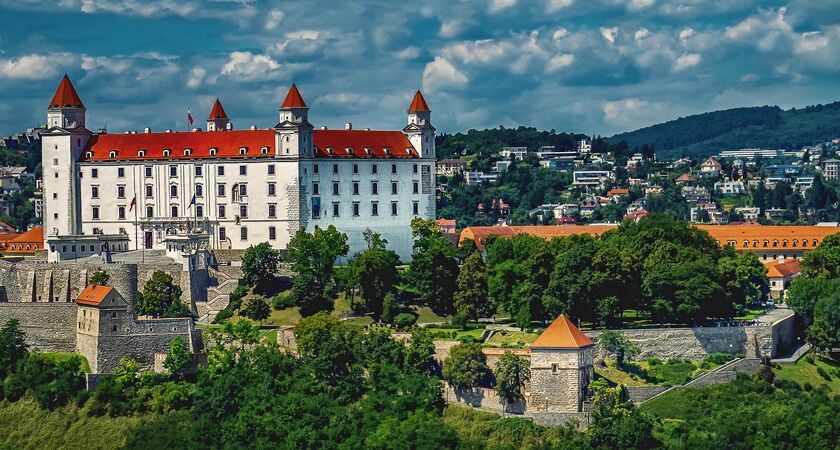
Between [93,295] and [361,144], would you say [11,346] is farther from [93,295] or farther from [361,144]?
[361,144]

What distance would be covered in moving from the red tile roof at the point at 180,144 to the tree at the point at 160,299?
10.8 meters

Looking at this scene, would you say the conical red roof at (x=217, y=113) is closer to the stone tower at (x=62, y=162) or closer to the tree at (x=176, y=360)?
the stone tower at (x=62, y=162)

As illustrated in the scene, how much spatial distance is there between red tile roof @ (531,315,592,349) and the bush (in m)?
10.7

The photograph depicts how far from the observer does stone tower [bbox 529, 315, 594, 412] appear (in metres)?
60.1

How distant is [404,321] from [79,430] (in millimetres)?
15458

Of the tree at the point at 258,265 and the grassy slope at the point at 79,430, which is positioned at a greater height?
the tree at the point at 258,265

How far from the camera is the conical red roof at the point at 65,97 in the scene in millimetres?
83062

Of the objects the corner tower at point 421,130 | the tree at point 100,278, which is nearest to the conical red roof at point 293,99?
the corner tower at point 421,130

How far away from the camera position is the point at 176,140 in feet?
276

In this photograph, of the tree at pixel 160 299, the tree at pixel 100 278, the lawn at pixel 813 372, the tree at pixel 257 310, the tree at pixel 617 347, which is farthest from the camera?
the tree at pixel 257 310

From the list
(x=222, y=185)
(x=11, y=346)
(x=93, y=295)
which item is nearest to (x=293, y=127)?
(x=222, y=185)

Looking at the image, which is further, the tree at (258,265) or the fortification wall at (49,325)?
the tree at (258,265)

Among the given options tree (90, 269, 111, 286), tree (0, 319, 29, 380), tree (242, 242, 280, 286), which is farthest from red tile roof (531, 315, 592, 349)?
tree (0, 319, 29, 380)

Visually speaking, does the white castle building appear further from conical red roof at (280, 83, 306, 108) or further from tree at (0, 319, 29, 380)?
tree at (0, 319, 29, 380)
